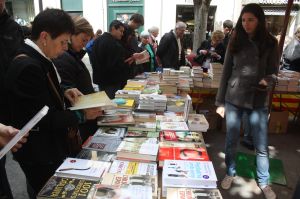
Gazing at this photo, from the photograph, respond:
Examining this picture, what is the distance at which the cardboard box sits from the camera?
14.3 ft

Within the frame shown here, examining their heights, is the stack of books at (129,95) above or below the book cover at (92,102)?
below

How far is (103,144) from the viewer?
1896mm

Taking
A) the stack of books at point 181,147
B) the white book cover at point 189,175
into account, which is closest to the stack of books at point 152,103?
the stack of books at point 181,147

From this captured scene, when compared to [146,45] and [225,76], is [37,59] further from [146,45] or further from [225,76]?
[146,45]

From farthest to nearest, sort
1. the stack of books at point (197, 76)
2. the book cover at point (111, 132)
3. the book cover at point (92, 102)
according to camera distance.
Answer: the stack of books at point (197, 76) < the book cover at point (111, 132) < the book cover at point (92, 102)

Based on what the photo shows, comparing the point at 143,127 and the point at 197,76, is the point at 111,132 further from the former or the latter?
the point at 197,76

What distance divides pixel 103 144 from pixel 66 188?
0.56 m

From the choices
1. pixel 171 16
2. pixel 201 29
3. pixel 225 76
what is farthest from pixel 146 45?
pixel 171 16

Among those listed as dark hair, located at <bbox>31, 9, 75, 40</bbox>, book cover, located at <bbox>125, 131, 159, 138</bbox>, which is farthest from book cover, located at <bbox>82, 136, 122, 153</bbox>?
dark hair, located at <bbox>31, 9, 75, 40</bbox>

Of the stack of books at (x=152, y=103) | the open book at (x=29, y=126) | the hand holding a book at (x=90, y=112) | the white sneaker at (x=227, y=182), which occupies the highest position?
the open book at (x=29, y=126)

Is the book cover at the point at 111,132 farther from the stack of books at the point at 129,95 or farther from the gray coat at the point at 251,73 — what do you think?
the gray coat at the point at 251,73

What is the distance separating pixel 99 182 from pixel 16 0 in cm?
1424

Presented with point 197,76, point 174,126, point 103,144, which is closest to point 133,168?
point 103,144

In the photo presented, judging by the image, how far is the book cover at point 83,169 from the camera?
1460mm
